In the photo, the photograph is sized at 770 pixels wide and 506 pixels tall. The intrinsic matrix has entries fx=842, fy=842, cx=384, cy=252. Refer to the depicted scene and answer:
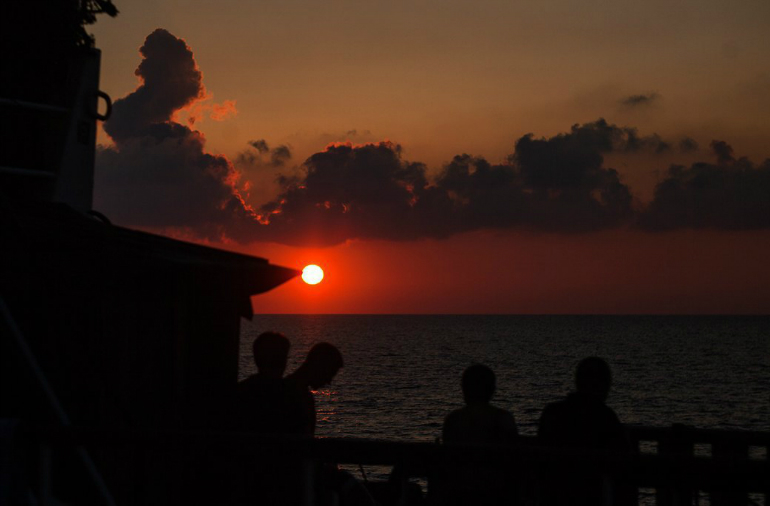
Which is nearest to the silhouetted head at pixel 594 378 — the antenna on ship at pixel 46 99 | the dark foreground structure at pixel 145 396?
the dark foreground structure at pixel 145 396

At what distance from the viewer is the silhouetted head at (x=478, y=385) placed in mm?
4852

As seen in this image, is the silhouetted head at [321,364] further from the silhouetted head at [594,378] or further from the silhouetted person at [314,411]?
the silhouetted head at [594,378]

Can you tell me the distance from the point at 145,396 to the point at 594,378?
339 cm

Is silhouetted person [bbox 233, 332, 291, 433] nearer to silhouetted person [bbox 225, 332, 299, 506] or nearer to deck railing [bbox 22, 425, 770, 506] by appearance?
silhouetted person [bbox 225, 332, 299, 506]

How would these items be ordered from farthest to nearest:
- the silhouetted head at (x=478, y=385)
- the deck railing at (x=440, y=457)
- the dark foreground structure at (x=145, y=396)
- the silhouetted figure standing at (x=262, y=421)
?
the silhouetted head at (x=478, y=385)
the silhouetted figure standing at (x=262, y=421)
the dark foreground structure at (x=145, y=396)
the deck railing at (x=440, y=457)

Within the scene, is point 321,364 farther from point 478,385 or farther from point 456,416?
point 478,385

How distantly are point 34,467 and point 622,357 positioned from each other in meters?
117

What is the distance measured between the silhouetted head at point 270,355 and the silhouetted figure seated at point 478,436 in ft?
3.43

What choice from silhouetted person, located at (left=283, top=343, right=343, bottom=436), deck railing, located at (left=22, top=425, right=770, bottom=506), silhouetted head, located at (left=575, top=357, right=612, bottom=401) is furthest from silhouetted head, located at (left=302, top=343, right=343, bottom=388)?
silhouetted head, located at (left=575, top=357, right=612, bottom=401)

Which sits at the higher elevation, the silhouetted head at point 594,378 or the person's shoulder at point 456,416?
the silhouetted head at point 594,378

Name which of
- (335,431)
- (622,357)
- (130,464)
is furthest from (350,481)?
(622,357)

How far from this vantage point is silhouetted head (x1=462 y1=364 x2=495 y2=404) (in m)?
4.85

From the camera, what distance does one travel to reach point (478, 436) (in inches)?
190

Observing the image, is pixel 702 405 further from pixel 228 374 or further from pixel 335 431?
pixel 228 374
